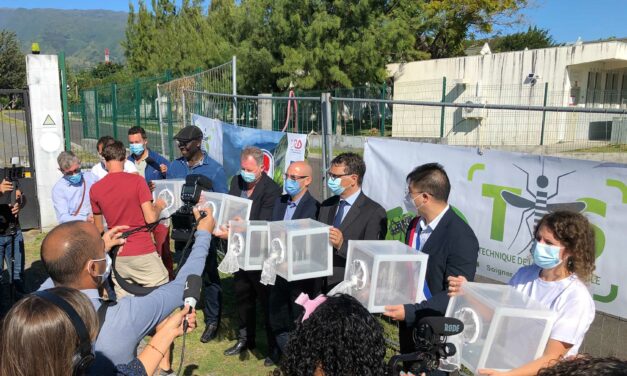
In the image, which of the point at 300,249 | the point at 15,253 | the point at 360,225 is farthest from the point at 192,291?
the point at 15,253

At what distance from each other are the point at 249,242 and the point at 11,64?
48.0 meters

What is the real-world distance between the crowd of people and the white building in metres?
11.0

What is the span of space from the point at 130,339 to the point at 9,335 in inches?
23.6

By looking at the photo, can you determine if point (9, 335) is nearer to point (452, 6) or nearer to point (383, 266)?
point (383, 266)

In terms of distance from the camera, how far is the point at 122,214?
417 cm

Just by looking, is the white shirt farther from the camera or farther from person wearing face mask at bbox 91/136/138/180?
person wearing face mask at bbox 91/136/138/180

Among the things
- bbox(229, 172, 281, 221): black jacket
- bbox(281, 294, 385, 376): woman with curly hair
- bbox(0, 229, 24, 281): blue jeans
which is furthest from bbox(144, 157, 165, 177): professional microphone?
bbox(281, 294, 385, 376): woman with curly hair

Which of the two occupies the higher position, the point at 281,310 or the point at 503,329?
the point at 503,329

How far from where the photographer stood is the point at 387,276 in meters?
2.82

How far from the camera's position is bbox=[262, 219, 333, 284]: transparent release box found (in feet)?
10.8

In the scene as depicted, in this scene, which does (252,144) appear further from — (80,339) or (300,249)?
(80,339)

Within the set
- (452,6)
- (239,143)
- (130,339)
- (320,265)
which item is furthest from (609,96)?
(130,339)

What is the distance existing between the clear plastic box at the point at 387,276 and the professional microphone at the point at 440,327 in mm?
626

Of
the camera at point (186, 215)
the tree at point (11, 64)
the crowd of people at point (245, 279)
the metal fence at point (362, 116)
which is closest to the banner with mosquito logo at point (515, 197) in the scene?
the crowd of people at point (245, 279)
